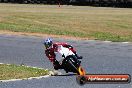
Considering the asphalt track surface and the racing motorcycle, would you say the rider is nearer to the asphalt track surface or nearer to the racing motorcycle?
the racing motorcycle

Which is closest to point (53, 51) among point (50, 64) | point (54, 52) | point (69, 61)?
point (54, 52)

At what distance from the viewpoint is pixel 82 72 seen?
8.83 feet

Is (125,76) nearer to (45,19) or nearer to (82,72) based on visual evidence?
(82,72)

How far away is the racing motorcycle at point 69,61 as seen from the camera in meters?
2.69

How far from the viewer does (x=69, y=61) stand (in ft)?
8.90

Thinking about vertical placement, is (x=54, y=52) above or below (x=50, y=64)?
above

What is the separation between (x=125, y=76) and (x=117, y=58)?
71.1ft

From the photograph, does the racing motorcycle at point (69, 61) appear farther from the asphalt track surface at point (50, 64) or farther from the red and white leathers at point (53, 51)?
the asphalt track surface at point (50, 64)

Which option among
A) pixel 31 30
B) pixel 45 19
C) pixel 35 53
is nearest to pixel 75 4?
pixel 45 19

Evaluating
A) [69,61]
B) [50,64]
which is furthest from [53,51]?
[50,64]

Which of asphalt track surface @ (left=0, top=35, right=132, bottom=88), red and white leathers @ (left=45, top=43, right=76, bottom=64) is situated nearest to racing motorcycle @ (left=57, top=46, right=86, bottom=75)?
red and white leathers @ (left=45, top=43, right=76, bottom=64)

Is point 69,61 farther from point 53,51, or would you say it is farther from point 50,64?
point 50,64

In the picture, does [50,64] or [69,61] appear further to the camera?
[50,64]

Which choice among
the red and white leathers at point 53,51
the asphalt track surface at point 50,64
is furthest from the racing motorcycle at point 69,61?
the asphalt track surface at point 50,64
